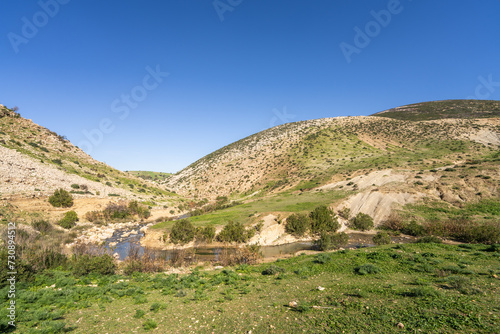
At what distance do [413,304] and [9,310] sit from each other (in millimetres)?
19399

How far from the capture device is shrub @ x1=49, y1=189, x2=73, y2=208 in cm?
4288

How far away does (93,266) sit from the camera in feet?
61.9

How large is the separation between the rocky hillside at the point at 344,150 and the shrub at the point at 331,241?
111 ft

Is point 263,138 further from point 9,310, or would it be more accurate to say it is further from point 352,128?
point 9,310

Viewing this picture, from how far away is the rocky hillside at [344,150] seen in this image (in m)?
70.0

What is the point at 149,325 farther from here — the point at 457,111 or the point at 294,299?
the point at 457,111

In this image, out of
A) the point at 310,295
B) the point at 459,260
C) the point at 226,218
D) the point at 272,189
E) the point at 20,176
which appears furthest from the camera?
the point at 272,189

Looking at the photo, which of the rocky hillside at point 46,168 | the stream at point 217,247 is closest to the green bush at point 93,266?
the stream at point 217,247

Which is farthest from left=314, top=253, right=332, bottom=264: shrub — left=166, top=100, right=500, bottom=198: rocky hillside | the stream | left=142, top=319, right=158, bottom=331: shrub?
left=166, top=100, right=500, bottom=198: rocky hillside

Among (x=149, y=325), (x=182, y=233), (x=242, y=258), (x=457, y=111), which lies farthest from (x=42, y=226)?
(x=457, y=111)

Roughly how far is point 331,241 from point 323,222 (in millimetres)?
6333

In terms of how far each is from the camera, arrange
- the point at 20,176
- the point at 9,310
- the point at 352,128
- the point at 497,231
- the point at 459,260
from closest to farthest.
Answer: the point at 9,310
the point at 459,260
the point at 497,231
the point at 20,176
the point at 352,128

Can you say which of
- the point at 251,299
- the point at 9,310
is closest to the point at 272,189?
the point at 251,299

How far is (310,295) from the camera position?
13156 mm
